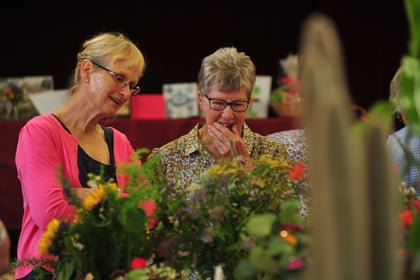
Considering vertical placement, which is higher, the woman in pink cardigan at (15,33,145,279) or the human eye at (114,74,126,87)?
the human eye at (114,74,126,87)

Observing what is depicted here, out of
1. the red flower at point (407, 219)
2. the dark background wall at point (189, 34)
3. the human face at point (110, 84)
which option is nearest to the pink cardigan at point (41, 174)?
the human face at point (110, 84)

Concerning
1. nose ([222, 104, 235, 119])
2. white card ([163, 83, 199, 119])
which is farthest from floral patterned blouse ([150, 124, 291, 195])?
white card ([163, 83, 199, 119])

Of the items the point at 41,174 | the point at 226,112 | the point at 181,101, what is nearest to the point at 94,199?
the point at 41,174

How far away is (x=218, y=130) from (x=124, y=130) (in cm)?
159

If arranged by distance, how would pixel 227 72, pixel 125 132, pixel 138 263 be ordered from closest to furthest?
1. pixel 138 263
2. pixel 227 72
3. pixel 125 132

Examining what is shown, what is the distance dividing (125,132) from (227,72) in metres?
1.59

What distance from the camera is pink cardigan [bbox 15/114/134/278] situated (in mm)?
1966

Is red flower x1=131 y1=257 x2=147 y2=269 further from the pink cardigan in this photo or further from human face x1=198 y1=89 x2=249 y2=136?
human face x1=198 y1=89 x2=249 y2=136

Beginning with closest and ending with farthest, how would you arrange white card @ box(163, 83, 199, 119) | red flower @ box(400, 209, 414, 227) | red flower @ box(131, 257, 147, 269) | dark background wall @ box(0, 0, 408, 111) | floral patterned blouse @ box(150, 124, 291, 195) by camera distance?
red flower @ box(400, 209, 414, 227) → red flower @ box(131, 257, 147, 269) → floral patterned blouse @ box(150, 124, 291, 195) → white card @ box(163, 83, 199, 119) → dark background wall @ box(0, 0, 408, 111)

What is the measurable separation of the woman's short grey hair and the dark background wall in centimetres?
380

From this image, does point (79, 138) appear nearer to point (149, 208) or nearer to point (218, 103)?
point (218, 103)

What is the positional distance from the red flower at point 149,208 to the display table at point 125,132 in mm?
2044

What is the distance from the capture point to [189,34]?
20.5 ft

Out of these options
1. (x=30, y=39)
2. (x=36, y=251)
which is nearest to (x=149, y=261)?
(x=36, y=251)
